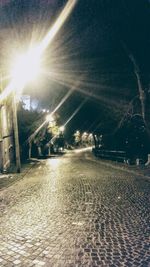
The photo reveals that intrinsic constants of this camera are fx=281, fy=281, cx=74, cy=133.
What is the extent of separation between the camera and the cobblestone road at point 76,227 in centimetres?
530

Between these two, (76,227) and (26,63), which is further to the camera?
(26,63)

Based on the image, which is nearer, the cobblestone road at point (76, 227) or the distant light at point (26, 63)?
the cobblestone road at point (76, 227)

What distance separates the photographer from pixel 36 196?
36.5ft

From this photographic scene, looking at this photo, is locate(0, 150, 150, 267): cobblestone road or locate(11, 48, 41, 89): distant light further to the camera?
locate(11, 48, 41, 89): distant light

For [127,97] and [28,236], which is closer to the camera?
[28,236]

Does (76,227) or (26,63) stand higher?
(26,63)

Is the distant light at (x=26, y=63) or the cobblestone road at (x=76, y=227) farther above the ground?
the distant light at (x=26, y=63)

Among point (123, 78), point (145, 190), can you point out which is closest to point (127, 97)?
point (123, 78)

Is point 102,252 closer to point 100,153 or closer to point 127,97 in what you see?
point 127,97

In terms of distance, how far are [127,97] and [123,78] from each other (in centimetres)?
193

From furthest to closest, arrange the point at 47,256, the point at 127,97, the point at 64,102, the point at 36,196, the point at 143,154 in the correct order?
1. the point at 64,102
2. the point at 127,97
3. the point at 143,154
4. the point at 36,196
5. the point at 47,256

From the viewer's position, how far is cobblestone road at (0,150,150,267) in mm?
5301

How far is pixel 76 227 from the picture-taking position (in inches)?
278

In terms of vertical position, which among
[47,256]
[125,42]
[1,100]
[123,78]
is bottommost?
[47,256]
